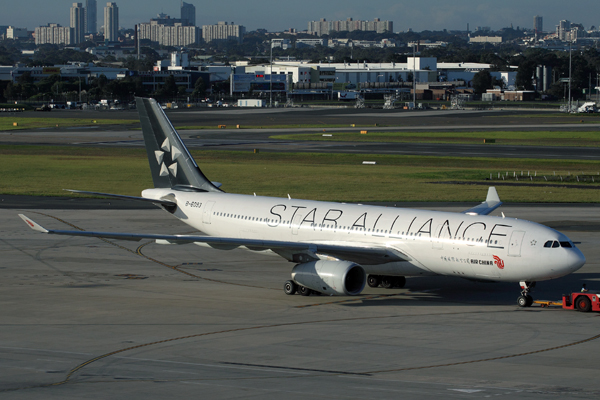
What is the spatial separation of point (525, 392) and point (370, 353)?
21.4 feet

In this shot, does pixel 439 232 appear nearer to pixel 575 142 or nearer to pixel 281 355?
pixel 281 355

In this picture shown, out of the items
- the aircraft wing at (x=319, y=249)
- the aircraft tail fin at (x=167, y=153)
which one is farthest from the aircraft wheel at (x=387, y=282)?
the aircraft tail fin at (x=167, y=153)

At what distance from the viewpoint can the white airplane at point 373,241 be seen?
110ft

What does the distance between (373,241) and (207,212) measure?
10980mm

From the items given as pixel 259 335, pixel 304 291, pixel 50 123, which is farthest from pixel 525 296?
pixel 50 123

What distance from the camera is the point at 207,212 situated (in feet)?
143

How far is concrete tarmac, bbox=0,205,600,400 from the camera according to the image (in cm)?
2286

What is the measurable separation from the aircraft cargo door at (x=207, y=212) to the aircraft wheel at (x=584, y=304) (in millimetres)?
20279

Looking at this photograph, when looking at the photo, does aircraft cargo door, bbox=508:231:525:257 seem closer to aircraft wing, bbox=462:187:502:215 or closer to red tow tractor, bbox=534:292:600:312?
red tow tractor, bbox=534:292:600:312

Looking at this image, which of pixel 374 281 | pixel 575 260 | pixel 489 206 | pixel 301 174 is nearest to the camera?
pixel 575 260

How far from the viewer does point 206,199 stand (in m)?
44.1

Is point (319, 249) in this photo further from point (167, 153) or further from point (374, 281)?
point (167, 153)

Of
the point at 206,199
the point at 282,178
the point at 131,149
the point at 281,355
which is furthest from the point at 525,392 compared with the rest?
the point at 131,149

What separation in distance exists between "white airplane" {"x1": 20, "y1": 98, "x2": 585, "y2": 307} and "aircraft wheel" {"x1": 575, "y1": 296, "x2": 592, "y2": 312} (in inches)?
69.1
